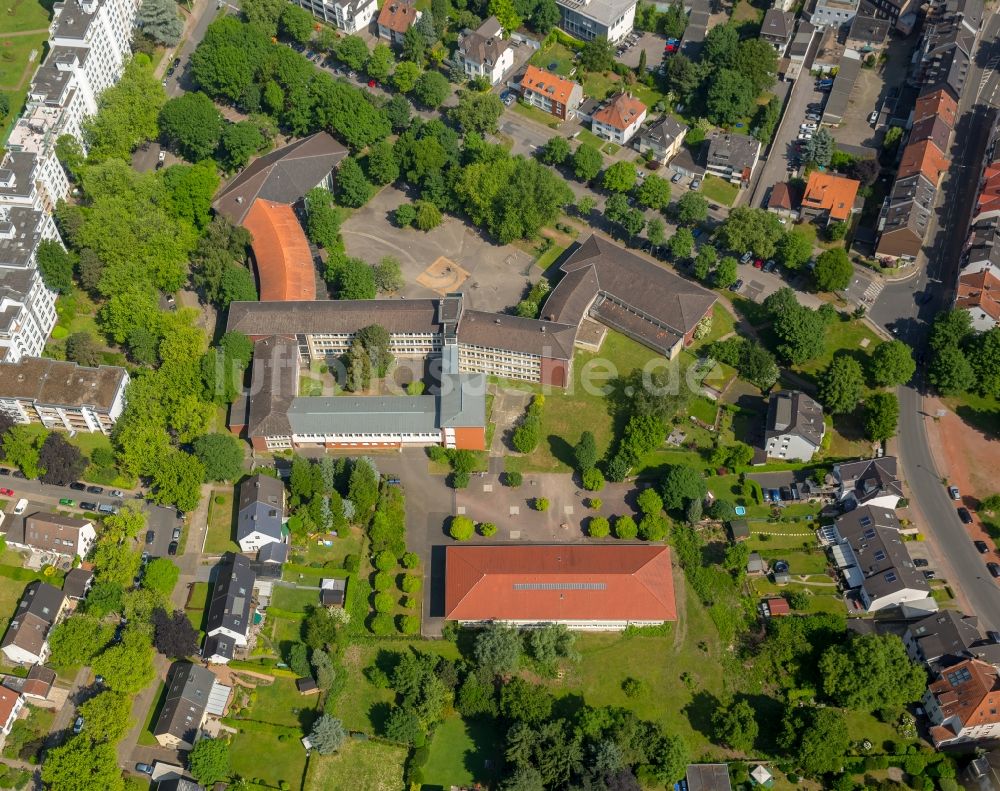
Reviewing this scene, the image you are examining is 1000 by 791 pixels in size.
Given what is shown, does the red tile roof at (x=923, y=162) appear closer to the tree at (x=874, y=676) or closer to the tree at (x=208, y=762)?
the tree at (x=874, y=676)

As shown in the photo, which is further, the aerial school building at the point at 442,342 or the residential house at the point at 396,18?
the residential house at the point at 396,18

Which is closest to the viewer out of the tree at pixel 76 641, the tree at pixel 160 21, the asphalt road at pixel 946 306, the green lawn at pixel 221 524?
the tree at pixel 76 641

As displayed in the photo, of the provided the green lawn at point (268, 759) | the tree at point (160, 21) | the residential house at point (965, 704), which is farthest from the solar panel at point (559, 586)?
the tree at point (160, 21)

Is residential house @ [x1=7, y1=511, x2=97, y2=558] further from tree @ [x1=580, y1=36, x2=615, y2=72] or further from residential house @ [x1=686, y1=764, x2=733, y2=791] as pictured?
tree @ [x1=580, y1=36, x2=615, y2=72]

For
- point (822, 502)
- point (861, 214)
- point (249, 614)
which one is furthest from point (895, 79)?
point (249, 614)

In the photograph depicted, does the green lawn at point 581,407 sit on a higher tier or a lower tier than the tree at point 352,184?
lower

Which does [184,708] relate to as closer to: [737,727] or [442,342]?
[442,342]

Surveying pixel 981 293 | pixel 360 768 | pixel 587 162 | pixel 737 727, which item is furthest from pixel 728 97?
pixel 360 768

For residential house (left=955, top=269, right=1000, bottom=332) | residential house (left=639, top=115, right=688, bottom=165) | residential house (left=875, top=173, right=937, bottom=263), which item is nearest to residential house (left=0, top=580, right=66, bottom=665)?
residential house (left=639, top=115, right=688, bottom=165)
